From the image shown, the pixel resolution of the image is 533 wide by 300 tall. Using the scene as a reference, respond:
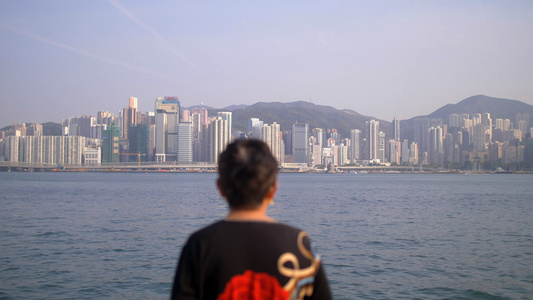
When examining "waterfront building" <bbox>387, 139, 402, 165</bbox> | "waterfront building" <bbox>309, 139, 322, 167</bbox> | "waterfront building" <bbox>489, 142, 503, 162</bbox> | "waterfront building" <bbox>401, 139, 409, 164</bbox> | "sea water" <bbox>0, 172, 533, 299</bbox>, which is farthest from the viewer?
"waterfront building" <bbox>387, 139, 402, 165</bbox>

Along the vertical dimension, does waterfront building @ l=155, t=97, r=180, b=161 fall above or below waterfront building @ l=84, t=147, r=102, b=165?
above

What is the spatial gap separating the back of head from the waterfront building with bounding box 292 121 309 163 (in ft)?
500

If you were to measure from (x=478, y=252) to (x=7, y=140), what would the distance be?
146136 mm

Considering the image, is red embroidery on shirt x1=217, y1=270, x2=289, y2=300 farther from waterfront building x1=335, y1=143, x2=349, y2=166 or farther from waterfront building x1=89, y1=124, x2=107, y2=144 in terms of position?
waterfront building x1=89, y1=124, x2=107, y2=144

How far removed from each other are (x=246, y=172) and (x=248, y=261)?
0.29 m

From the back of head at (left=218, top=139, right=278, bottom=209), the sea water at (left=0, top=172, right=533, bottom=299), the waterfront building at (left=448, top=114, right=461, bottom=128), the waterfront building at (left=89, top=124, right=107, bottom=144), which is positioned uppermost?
the waterfront building at (left=448, top=114, right=461, bottom=128)

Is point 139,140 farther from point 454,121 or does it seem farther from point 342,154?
point 454,121

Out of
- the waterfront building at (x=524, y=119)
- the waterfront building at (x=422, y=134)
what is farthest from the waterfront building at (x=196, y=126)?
the waterfront building at (x=524, y=119)

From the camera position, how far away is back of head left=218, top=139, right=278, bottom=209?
1.59m

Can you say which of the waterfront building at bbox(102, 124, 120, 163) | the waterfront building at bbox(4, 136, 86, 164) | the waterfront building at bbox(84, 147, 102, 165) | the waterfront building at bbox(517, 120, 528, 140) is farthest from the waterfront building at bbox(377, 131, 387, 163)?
the waterfront building at bbox(4, 136, 86, 164)

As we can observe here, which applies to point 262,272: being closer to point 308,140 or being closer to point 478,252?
point 478,252

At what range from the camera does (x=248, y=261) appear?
155 cm

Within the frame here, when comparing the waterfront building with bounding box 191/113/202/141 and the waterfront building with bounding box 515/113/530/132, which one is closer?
the waterfront building with bounding box 515/113/530/132

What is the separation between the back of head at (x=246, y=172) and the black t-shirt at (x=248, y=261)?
9 cm
